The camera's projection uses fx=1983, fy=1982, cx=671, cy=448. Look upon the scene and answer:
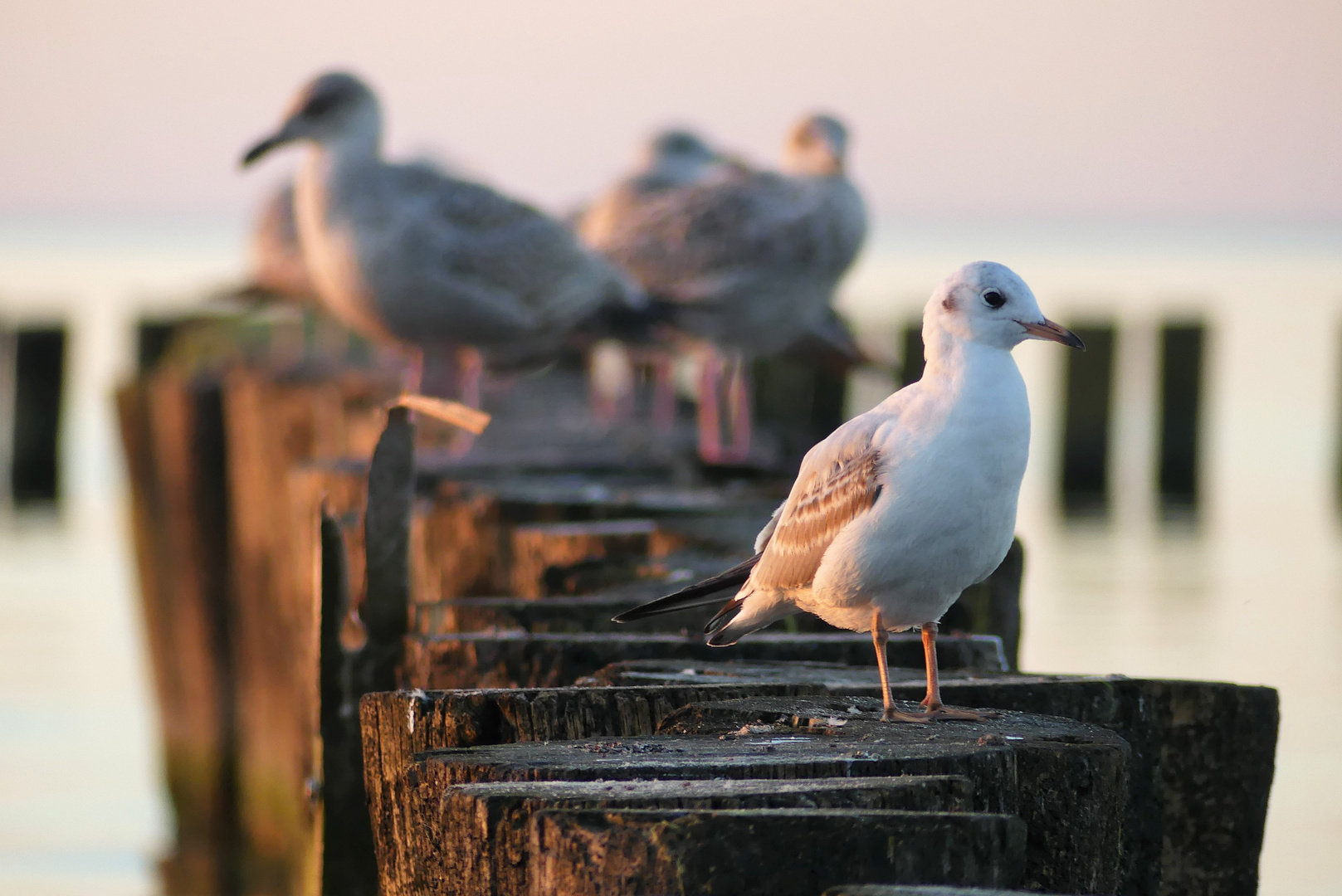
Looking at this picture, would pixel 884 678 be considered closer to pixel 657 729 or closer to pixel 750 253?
pixel 657 729

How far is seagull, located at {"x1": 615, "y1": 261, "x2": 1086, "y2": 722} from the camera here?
3992 mm

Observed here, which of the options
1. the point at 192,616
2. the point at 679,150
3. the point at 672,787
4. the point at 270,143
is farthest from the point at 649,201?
the point at 672,787

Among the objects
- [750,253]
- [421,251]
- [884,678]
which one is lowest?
[884,678]

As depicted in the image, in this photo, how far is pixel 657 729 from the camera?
353 centimetres

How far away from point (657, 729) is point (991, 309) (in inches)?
48.3

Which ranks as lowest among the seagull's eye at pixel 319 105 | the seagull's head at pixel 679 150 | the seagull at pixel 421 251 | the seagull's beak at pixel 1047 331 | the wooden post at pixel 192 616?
the wooden post at pixel 192 616

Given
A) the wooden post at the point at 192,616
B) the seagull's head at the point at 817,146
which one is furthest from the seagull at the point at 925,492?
the wooden post at the point at 192,616

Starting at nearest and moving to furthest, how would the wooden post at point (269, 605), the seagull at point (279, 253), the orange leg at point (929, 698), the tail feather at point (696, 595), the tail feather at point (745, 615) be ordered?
the orange leg at point (929, 698) → the tail feather at point (696, 595) → the tail feather at point (745, 615) → the wooden post at point (269, 605) → the seagull at point (279, 253)

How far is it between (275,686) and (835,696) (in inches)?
250

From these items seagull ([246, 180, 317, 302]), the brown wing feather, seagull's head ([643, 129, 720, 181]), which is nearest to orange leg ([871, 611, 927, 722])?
the brown wing feather

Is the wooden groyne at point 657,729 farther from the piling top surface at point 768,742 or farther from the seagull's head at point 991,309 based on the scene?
the seagull's head at point 991,309

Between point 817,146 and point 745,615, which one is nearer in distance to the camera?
point 745,615

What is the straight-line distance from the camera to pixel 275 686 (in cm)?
979

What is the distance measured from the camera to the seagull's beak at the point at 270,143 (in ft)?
32.3
